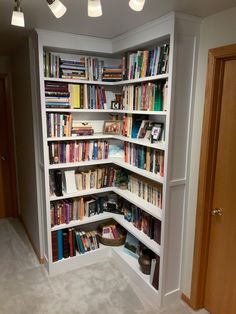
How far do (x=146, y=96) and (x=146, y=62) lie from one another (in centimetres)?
29

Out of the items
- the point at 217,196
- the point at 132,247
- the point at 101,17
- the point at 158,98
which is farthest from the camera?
the point at 132,247

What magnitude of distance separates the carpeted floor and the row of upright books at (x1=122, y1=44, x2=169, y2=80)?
79.3 inches

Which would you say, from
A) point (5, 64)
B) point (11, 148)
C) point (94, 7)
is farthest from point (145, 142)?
point (5, 64)

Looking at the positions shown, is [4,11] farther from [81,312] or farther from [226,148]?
[81,312]

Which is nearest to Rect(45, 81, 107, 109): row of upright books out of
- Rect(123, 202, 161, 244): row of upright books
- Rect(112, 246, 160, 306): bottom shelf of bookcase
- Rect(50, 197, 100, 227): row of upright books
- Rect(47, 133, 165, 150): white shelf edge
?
Rect(47, 133, 165, 150): white shelf edge

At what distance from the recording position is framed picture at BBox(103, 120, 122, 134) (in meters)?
2.85

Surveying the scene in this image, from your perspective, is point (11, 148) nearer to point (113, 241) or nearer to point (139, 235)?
point (113, 241)

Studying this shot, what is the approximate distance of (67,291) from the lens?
2465mm

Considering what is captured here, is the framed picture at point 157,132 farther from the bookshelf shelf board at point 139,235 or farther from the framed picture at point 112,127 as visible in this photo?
the bookshelf shelf board at point 139,235

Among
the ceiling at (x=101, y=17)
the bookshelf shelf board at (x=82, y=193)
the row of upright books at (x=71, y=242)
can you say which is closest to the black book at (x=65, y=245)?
the row of upright books at (x=71, y=242)

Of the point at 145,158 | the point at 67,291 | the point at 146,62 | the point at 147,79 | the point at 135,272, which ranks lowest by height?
the point at 67,291

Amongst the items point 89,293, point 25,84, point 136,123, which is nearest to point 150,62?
point 136,123

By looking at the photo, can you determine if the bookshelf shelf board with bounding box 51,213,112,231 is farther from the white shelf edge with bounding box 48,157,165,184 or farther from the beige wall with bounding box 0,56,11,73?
the beige wall with bounding box 0,56,11,73

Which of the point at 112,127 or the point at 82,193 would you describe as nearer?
the point at 82,193
